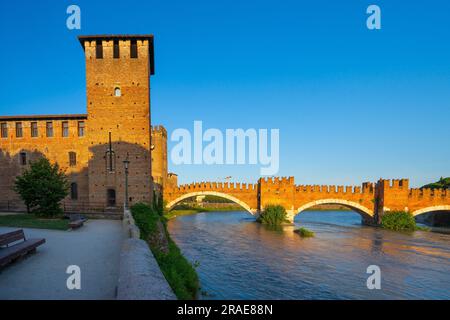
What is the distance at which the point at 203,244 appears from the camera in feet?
61.0

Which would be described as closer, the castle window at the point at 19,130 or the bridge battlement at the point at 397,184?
the castle window at the point at 19,130

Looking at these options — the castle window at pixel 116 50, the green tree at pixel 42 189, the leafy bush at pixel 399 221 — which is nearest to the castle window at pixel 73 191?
the green tree at pixel 42 189

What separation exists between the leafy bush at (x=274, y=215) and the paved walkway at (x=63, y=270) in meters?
22.5

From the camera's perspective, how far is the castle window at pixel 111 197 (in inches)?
819

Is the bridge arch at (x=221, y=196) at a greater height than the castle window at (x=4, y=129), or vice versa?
the castle window at (x=4, y=129)

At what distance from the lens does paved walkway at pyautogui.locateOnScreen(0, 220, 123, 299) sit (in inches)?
183

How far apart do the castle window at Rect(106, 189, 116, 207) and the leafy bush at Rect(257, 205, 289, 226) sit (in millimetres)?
17625

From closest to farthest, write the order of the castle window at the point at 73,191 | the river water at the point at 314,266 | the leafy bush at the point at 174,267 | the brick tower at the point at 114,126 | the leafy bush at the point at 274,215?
the leafy bush at the point at 174,267 → the river water at the point at 314,266 → the brick tower at the point at 114,126 → the castle window at the point at 73,191 → the leafy bush at the point at 274,215

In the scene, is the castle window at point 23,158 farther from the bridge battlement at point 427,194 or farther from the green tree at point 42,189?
the bridge battlement at point 427,194

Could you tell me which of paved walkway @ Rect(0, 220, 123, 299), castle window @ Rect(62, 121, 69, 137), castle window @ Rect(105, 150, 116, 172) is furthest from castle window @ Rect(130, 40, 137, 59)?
paved walkway @ Rect(0, 220, 123, 299)

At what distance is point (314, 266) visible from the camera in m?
13.4

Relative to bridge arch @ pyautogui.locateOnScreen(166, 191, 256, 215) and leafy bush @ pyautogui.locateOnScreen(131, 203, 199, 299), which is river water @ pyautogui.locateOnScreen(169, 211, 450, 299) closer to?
leafy bush @ pyautogui.locateOnScreen(131, 203, 199, 299)

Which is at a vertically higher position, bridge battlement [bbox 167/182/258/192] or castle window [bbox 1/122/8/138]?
castle window [bbox 1/122/8/138]

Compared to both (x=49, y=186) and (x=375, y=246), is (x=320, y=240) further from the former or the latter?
(x=49, y=186)
